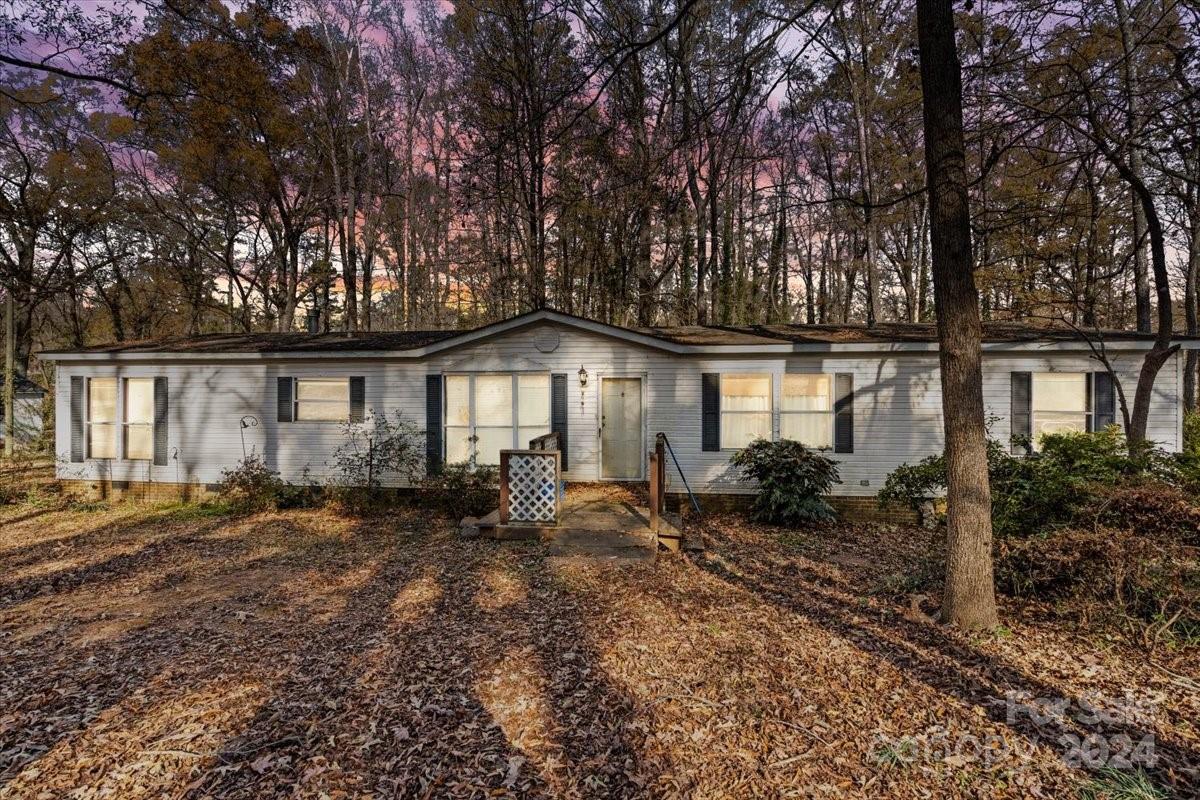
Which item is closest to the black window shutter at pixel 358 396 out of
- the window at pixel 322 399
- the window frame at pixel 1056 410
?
the window at pixel 322 399

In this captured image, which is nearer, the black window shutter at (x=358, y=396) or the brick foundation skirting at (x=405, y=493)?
the brick foundation skirting at (x=405, y=493)

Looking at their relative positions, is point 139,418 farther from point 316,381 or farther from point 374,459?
point 374,459

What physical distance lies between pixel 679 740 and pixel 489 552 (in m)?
4.42

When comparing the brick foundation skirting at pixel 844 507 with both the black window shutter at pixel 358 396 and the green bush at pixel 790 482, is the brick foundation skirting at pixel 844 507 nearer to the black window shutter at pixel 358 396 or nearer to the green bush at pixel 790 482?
the green bush at pixel 790 482

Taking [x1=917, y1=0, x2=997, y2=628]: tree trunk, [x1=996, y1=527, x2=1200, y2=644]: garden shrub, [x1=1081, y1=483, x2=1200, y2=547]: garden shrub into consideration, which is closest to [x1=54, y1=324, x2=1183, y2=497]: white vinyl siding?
[x1=1081, y1=483, x2=1200, y2=547]: garden shrub

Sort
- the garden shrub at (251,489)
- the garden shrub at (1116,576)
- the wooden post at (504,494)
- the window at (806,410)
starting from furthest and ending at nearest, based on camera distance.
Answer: the garden shrub at (251,489)
the window at (806,410)
the wooden post at (504,494)
the garden shrub at (1116,576)

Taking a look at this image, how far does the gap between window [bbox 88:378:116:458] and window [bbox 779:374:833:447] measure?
13.1 meters

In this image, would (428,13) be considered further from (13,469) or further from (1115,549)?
(1115,549)

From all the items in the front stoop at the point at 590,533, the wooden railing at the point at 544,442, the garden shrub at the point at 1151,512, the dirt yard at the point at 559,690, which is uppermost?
the wooden railing at the point at 544,442

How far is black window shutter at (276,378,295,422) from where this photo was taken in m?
10.2

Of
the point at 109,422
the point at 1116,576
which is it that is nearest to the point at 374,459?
the point at 109,422

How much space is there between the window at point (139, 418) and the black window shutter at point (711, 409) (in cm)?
1088

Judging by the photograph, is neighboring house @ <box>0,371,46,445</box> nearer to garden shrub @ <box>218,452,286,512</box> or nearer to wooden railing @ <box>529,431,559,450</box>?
garden shrub @ <box>218,452,286,512</box>

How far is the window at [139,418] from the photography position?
10609mm
